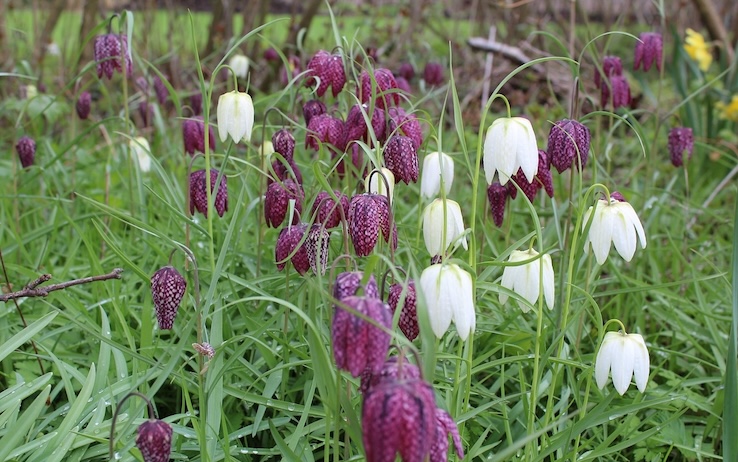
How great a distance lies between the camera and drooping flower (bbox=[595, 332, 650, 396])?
1.59m

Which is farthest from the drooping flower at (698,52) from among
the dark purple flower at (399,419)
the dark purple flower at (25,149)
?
the dark purple flower at (399,419)

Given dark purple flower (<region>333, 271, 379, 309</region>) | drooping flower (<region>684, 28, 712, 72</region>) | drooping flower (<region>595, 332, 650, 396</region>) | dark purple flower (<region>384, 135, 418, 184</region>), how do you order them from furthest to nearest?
drooping flower (<region>684, 28, 712, 72</region>), dark purple flower (<region>384, 135, 418, 184</region>), drooping flower (<region>595, 332, 650, 396</region>), dark purple flower (<region>333, 271, 379, 309</region>)

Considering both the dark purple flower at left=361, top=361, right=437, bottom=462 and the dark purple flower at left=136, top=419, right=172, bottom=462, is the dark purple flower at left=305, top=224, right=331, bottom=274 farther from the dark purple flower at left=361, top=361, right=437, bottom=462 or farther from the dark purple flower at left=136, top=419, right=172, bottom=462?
the dark purple flower at left=361, top=361, right=437, bottom=462

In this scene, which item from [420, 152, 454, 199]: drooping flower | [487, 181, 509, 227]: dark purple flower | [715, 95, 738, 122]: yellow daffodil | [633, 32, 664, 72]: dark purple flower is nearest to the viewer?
[420, 152, 454, 199]: drooping flower

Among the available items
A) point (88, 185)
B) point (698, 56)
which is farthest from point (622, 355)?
point (698, 56)

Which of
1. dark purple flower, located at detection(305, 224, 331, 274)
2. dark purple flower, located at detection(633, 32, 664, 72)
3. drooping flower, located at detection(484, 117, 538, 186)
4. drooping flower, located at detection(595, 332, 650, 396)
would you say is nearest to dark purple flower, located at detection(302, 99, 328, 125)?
dark purple flower, located at detection(305, 224, 331, 274)

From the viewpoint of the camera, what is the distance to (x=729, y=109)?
397 centimetres

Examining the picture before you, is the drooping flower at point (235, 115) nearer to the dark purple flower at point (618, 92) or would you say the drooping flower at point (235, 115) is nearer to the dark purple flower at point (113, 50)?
the dark purple flower at point (113, 50)

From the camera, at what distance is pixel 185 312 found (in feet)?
6.91

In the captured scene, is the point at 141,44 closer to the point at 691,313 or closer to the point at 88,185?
the point at 88,185

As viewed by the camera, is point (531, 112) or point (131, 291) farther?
point (531, 112)

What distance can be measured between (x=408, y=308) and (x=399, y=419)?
0.38 m

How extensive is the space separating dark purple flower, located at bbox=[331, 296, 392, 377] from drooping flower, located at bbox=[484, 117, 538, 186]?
22.2 inches

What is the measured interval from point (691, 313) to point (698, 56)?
2.19 metres
